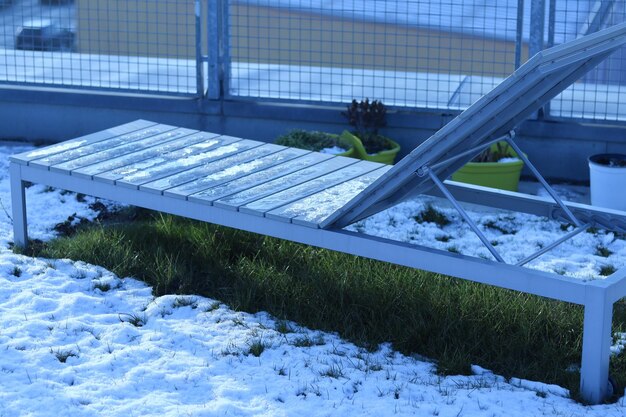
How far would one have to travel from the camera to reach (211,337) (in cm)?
506

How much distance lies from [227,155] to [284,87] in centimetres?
224

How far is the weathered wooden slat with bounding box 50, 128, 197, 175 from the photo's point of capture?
593 cm

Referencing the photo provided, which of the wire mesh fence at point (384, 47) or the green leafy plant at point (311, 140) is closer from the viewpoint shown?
the green leafy plant at point (311, 140)

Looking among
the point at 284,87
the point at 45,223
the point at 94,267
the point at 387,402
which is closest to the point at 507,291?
the point at 387,402

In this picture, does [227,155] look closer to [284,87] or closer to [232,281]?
[232,281]

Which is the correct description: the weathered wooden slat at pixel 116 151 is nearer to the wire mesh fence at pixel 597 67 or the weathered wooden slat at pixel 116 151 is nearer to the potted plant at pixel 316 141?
the potted plant at pixel 316 141

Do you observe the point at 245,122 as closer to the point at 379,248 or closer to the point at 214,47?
the point at 214,47

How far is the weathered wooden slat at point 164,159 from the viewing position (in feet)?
18.9

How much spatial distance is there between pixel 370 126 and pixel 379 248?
284 centimetres

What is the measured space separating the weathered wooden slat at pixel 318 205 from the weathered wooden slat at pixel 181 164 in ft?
2.78

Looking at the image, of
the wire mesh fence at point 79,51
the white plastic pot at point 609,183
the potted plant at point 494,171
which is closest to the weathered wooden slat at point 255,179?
the potted plant at point 494,171

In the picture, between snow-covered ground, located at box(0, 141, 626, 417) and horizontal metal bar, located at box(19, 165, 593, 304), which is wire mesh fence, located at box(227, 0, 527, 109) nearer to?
horizontal metal bar, located at box(19, 165, 593, 304)

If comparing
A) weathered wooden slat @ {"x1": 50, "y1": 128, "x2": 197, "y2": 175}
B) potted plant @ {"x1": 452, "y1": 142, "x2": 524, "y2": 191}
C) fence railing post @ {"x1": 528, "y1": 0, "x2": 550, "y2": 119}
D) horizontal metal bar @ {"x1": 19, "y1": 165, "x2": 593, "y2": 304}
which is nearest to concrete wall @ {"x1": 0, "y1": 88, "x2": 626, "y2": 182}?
potted plant @ {"x1": 452, "y1": 142, "x2": 524, "y2": 191}

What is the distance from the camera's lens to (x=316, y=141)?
745 cm
